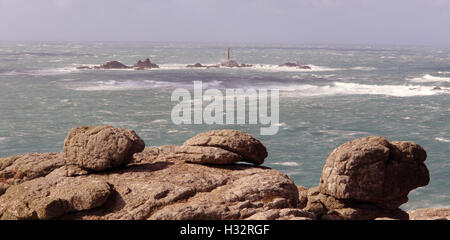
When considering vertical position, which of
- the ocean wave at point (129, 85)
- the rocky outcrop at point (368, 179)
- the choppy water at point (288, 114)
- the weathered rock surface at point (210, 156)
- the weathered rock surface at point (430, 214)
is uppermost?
the weathered rock surface at point (210, 156)

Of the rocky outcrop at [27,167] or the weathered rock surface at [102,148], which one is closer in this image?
the weathered rock surface at [102,148]

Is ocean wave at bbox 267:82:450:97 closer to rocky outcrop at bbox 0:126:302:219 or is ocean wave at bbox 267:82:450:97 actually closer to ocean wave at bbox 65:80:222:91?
ocean wave at bbox 65:80:222:91

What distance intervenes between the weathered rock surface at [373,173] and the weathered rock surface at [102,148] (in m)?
7.37

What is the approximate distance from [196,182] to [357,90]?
7414cm

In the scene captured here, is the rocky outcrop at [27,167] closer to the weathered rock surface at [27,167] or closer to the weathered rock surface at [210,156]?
the weathered rock surface at [27,167]

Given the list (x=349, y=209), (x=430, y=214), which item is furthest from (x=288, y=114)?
(x=349, y=209)

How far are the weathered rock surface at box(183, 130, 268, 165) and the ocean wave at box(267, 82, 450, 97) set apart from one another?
6197 cm

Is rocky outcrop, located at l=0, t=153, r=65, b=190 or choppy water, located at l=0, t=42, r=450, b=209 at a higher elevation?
rocky outcrop, located at l=0, t=153, r=65, b=190

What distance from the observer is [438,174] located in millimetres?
34969

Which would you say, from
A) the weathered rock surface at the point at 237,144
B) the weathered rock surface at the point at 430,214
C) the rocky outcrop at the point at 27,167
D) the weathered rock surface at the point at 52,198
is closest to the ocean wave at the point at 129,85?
the rocky outcrop at the point at 27,167

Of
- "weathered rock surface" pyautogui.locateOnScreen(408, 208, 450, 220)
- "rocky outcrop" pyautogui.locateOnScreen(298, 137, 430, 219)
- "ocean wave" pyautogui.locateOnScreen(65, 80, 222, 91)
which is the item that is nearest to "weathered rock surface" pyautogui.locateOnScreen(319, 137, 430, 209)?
"rocky outcrop" pyautogui.locateOnScreen(298, 137, 430, 219)

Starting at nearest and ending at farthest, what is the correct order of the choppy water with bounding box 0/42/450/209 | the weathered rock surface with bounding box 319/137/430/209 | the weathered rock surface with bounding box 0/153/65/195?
the weathered rock surface with bounding box 319/137/430/209
the weathered rock surface with bounding box 0/153/65/195
the choppy water with bounding box 0/42/450/209

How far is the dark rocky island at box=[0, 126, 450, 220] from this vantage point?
14.8 meters

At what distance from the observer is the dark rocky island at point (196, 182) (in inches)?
582
